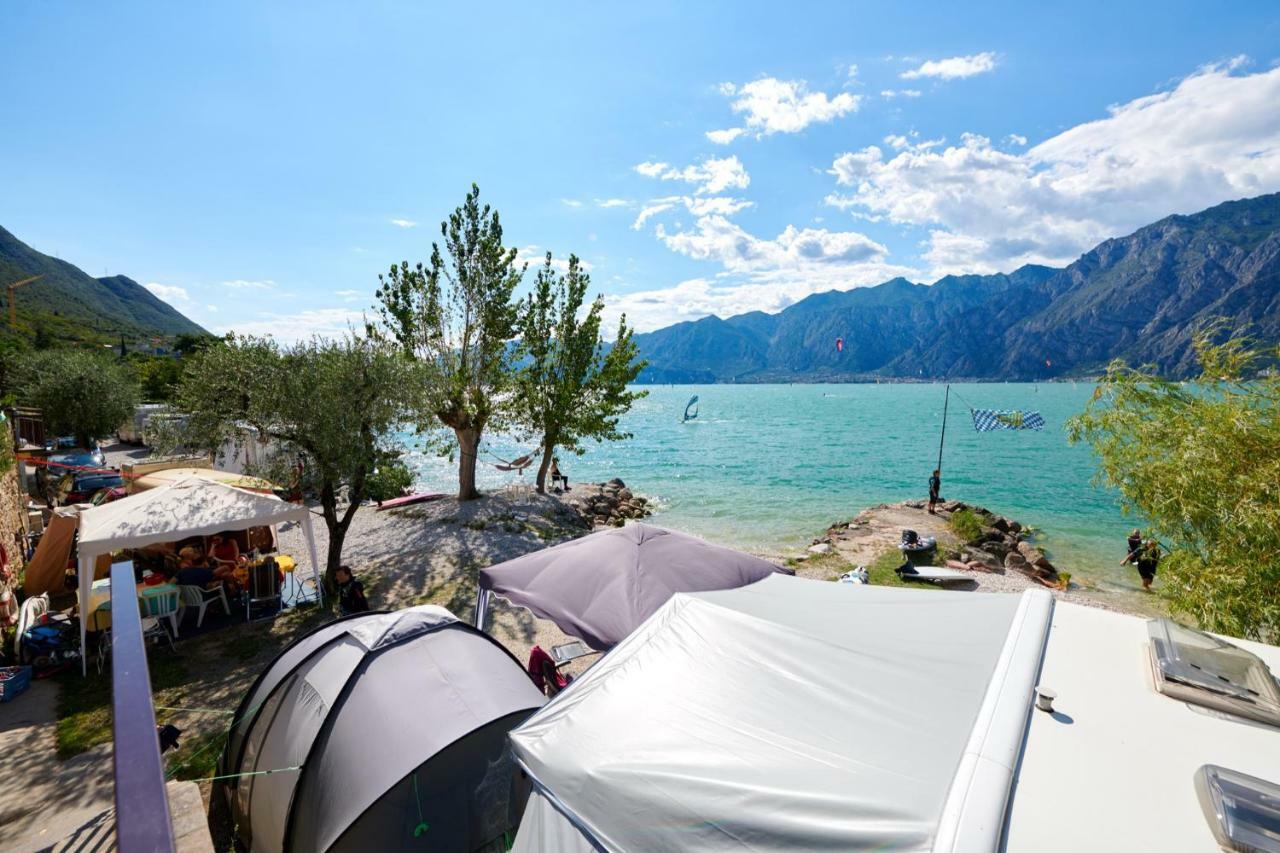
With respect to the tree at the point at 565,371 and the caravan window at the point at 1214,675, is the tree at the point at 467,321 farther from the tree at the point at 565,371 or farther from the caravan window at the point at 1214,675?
the caravan window at the point at 1214,675

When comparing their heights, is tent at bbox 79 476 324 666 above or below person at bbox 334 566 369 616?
above

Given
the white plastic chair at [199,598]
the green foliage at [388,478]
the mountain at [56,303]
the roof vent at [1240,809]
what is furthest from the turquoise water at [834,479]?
the mountain at [56,303]

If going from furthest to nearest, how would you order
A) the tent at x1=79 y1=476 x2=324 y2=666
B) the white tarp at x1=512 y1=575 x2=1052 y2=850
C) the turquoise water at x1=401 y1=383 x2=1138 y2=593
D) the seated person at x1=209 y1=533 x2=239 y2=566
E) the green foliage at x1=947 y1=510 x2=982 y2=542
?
the turquoise water at x1=401 y1=383 x2=1138 y2=593 < the green foliage at x1=947 y1=510 x2=982 y2=542 < the seated person at x1=209 y1=533 x2=239 y2=566 < the tent at x1=79 y1=476 x2=324 y2=666 < the white tarp at x1=512 y1=575 x2=1052 y2=850

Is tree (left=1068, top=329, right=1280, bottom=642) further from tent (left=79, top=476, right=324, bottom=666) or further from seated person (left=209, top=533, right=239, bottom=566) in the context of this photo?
seated person (left=209, top=533, right=239, bottom=566)

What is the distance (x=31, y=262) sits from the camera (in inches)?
6845

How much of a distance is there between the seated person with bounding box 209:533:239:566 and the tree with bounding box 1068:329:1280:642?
56.5 ft

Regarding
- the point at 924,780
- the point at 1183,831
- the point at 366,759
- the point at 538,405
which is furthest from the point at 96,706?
the point at 538,405

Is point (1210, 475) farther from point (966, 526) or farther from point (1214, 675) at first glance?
point (966, 526)

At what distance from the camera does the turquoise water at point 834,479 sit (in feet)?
87.6

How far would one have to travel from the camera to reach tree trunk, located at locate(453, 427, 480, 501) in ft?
76.9

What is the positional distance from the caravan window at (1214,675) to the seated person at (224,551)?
15.7m

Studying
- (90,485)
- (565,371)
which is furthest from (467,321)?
Result: (90,485)

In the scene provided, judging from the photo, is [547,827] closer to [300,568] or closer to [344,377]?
[344,377]

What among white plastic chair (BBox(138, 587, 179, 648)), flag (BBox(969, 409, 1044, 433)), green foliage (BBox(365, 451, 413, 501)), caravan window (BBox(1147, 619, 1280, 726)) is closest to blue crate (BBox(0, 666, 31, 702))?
white plastic chair (BBox(138, 587, 179, 648))
